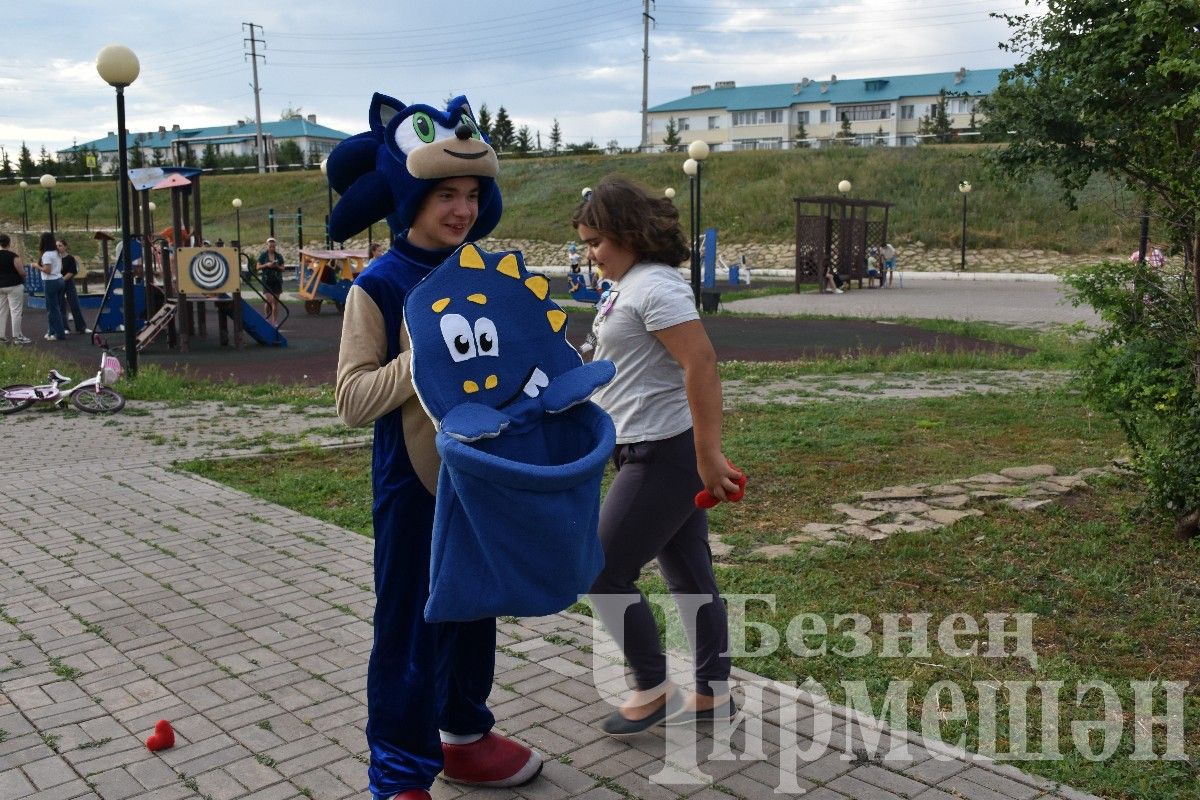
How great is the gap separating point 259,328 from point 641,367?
588 inches

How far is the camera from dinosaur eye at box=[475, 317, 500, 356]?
270 cm

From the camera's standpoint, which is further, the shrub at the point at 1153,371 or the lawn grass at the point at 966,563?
the shrub at the point at 1153,371

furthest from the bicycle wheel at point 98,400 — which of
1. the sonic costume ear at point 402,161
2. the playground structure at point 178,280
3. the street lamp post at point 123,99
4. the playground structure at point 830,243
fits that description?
the playground structure at point 830,243

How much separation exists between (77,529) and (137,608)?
1671 millimetres

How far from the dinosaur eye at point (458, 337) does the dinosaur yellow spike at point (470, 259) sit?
0.47 feet

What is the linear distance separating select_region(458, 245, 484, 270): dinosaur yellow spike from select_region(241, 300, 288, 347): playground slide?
1514 centimetres

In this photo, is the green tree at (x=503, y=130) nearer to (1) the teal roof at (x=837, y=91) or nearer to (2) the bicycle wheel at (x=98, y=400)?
(1) the teal roof at (x=837, y=91)

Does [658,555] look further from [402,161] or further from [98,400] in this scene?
[98,400]

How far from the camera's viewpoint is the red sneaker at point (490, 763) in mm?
3088

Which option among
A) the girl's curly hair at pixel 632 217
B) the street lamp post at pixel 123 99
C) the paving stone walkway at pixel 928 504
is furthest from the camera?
the street lamp post at pixel 123 99

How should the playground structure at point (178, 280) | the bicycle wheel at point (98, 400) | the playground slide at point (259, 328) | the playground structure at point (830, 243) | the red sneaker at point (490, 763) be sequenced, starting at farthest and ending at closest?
the playground structure at point (830, 243) < the playground slide at point (259, 328) < the playground structure at point (178, 280) < the bicycle wheel at point (98, 400) < the red sneaker at point (490, 763)

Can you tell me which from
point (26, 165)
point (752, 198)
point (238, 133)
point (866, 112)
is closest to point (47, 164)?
point (26, 165)

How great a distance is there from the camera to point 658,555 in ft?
11.3

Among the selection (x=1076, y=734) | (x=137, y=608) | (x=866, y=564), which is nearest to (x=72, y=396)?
(x=137, y=608)
